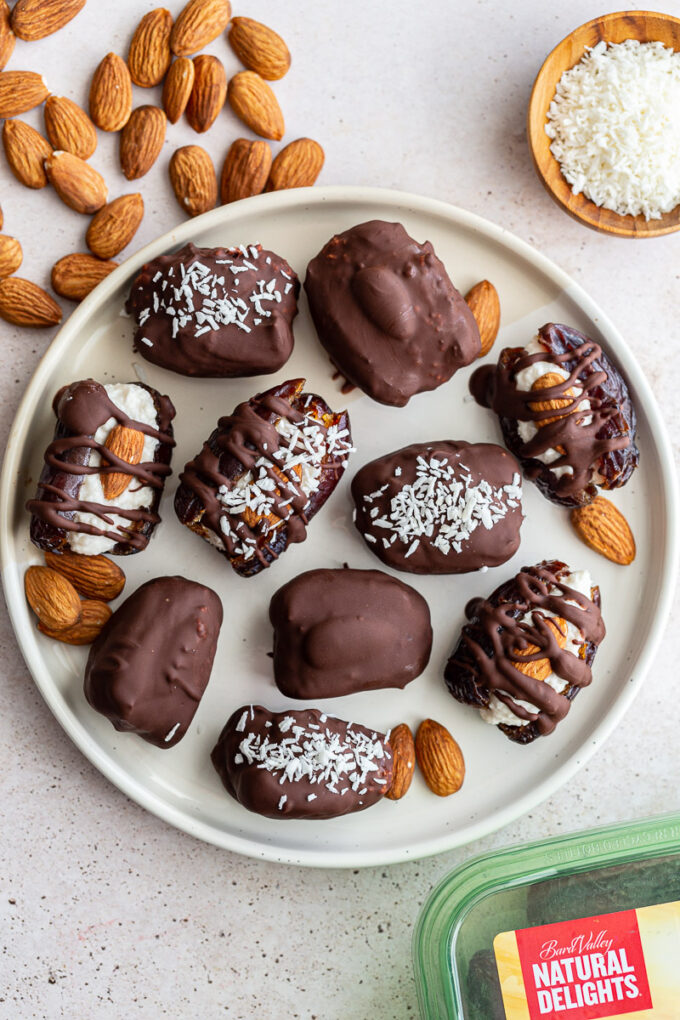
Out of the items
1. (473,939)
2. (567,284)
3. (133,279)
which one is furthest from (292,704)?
(567,284)

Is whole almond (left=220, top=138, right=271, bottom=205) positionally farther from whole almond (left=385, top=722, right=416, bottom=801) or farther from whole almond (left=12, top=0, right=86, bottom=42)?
whole almond (left=385, top=722, right=416, bottom=801)

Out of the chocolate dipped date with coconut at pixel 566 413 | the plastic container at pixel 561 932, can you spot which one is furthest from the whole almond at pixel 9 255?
the plastic container at pixel 561 932

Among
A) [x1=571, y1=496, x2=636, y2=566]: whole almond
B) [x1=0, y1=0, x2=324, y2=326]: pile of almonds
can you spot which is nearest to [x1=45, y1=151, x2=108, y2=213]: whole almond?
[x1=0, y1=0, x2=324, y2=326]: pile of almonds

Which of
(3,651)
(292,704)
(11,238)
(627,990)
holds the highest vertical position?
(11,238)

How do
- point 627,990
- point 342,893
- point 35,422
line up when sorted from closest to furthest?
point 627,990, point 35,422, point 342,893

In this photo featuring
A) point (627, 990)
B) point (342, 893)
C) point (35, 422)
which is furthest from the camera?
point (342, 893)

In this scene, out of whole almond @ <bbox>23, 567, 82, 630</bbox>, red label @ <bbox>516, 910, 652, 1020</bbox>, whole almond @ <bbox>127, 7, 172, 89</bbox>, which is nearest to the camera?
red label @ <bbox>516, 910, 652, 1020</bbox>

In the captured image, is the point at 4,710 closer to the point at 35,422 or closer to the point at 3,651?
Result: the point at 3,651
